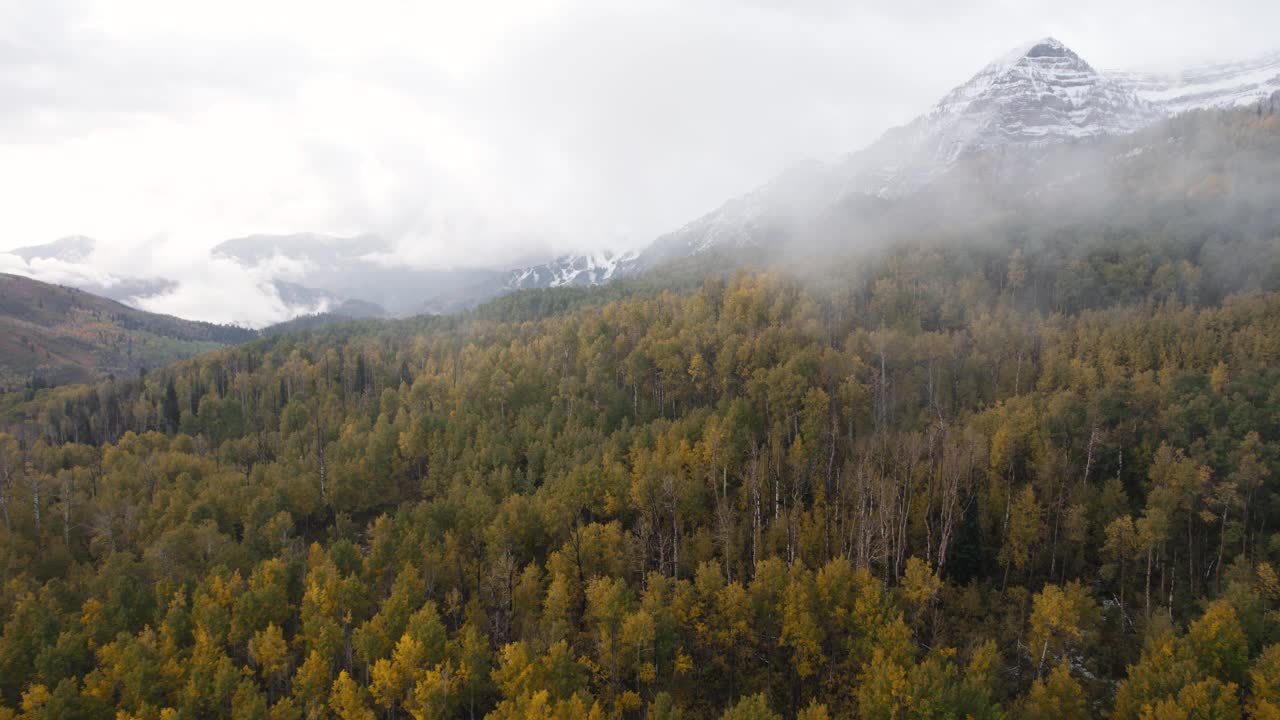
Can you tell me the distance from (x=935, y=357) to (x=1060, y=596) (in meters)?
53.4

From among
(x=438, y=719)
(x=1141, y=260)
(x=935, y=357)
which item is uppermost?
(x=1141, y=260)

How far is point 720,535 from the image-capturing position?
6556 cm

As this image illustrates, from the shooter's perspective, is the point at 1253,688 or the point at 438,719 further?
the point at 438,719

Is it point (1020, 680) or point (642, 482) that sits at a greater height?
point (642, 482)

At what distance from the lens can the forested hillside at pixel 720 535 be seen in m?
49.1

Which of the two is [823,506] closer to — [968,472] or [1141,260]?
[968,472]

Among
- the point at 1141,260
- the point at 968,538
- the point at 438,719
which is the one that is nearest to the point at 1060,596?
the point at 968,538

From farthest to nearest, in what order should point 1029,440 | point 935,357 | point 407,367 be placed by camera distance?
point 407,367 < point 935,357 < point 1029,440

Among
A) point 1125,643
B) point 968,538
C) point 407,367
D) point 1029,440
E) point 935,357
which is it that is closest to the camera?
point 1125,643

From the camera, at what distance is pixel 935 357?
95.9 m

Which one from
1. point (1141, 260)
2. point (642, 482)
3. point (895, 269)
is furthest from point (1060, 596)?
point (1141, 260)

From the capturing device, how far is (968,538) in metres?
63.7

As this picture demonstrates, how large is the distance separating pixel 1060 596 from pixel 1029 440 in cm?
2624

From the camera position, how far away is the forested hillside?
49.1 metres
